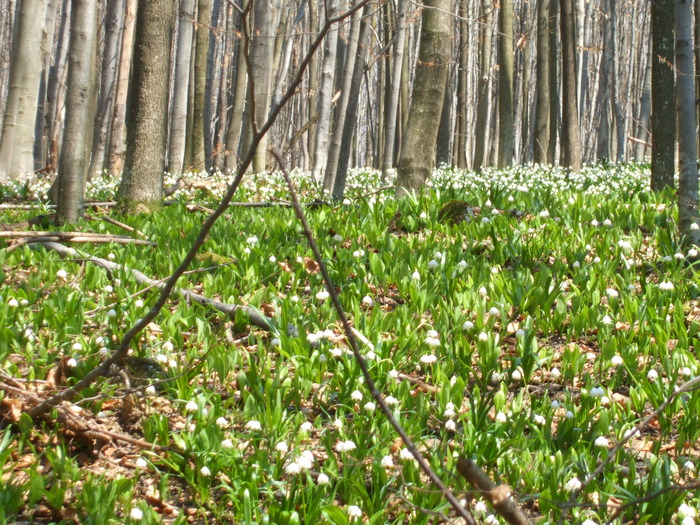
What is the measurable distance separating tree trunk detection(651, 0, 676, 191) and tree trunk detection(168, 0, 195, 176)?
730cm

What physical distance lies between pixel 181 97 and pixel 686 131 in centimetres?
889

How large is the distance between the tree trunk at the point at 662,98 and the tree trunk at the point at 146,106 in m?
5.35

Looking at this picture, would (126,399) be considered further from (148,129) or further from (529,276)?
(148,129)

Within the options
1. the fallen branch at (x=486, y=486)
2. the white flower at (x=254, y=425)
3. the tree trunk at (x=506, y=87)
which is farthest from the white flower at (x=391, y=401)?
the tree trunk at (x=506, y=87)

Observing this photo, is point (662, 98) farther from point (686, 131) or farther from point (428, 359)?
point (428, 359)

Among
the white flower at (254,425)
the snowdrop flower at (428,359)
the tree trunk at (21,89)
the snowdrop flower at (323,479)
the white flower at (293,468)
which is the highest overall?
the tree trunk at (21,89)

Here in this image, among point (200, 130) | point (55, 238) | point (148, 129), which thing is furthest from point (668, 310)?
point (200, 130)

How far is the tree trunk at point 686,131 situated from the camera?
194 inches

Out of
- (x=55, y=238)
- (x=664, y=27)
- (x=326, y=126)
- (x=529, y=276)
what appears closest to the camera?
(x=529, y=276)

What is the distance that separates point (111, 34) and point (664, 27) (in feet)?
34.0

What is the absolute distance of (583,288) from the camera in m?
4.44

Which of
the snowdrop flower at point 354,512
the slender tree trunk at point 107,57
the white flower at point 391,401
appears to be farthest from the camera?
the slender tree trunk at point 107,57

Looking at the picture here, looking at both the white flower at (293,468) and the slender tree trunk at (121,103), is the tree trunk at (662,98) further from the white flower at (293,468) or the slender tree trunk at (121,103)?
the slender tree trunk at (121,103)

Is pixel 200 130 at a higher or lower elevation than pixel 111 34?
lower
